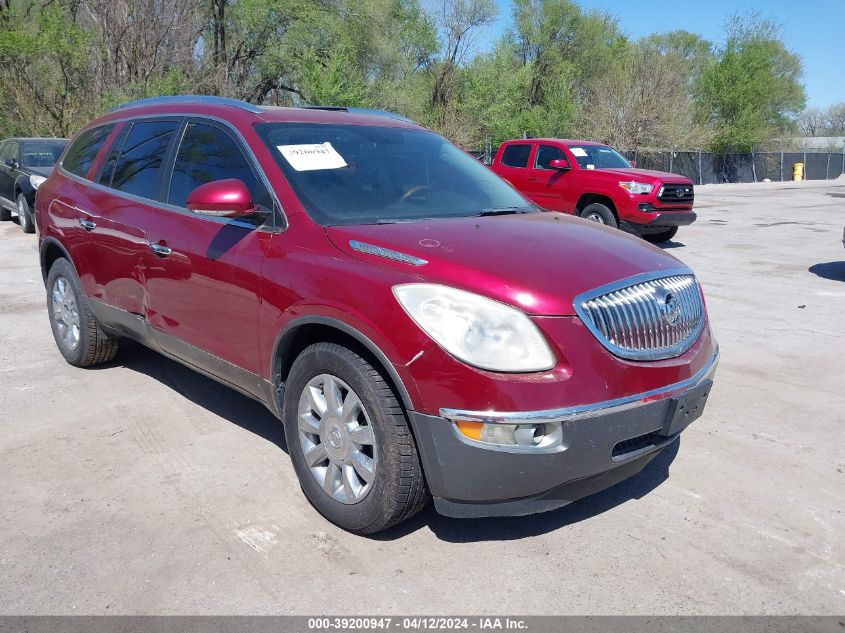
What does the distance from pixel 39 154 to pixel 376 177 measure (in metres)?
12.3

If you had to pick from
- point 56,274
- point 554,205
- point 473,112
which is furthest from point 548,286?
point 473,112

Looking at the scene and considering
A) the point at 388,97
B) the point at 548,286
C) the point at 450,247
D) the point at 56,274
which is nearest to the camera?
the point at 548,286

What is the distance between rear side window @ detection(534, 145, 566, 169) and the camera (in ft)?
44.3

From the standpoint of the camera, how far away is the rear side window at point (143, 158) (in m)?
4.42

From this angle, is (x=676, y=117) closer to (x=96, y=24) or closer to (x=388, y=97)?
(x=388, y=97)

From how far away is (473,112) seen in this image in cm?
3494

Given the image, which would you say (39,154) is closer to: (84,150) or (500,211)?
(84,150)

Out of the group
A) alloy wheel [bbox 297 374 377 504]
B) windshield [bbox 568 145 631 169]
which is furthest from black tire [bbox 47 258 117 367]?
windshield [bbox 568 145 631 169]

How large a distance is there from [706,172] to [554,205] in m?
30.3

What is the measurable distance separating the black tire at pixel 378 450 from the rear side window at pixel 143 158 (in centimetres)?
191

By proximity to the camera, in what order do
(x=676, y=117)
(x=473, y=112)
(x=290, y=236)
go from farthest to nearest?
(x=676, y=117) → (x=473, y=112) → (x=290, y=236)

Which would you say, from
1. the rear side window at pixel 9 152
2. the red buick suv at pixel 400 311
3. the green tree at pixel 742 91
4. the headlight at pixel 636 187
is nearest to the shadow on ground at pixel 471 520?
the red buick suv at pixel 400 311

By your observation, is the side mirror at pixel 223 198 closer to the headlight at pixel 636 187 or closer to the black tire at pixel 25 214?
the headlight at pixel 636 187

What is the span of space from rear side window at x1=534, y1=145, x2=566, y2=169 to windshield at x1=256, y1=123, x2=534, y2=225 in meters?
9.47
